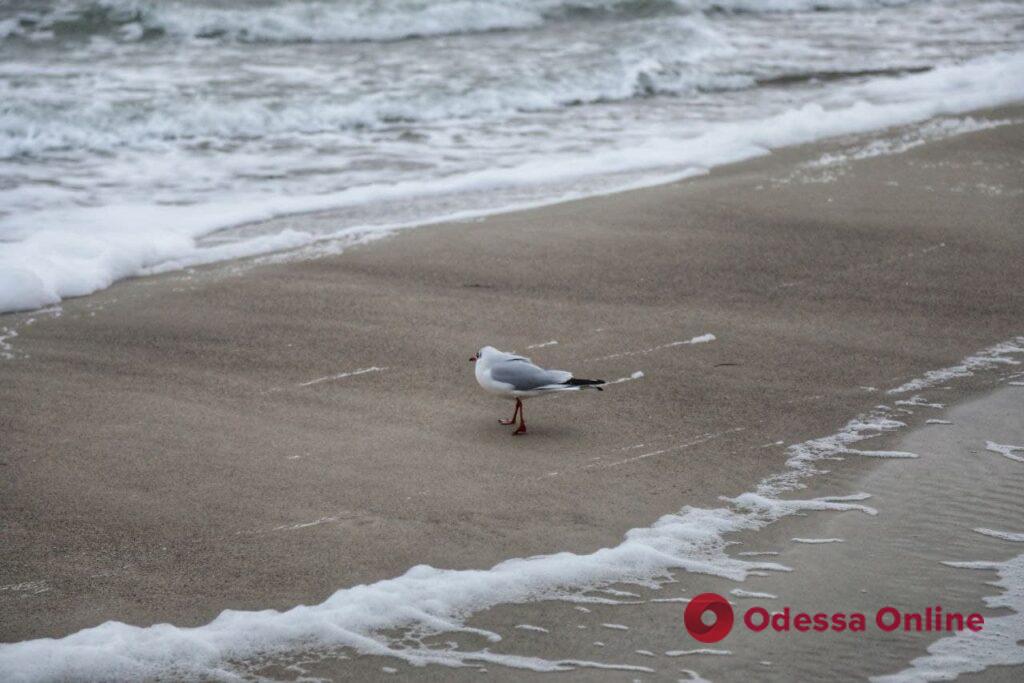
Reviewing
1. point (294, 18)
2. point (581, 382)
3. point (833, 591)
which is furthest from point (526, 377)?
point (294, 18)

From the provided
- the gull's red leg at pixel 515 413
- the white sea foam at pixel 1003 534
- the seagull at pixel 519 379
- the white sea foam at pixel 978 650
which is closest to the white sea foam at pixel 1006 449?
the white sea foam at pixel 1003 534

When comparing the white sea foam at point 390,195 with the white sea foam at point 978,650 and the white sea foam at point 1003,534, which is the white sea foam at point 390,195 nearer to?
the white sea foam at point 1003,534

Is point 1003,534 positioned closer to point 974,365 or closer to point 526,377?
point 974,365

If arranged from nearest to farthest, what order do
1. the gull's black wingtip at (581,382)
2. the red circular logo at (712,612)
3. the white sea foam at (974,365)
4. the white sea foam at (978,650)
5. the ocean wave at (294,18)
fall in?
the white sea foam at (978,650), the red circular logo at (712,612), the gull's black wingtip at (581,382), the white sea foam at (974,365), the ocean wave at (294,18)

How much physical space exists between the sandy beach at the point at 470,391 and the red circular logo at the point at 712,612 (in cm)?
6

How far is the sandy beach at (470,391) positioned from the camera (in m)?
3.53

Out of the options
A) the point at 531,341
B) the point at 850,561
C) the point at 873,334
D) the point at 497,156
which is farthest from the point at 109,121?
the point at 850,561

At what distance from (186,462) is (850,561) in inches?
91.5

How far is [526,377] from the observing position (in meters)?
4.33

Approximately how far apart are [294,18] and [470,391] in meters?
11.9

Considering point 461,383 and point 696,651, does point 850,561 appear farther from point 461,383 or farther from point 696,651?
point 461,383

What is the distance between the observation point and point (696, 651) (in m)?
3.06

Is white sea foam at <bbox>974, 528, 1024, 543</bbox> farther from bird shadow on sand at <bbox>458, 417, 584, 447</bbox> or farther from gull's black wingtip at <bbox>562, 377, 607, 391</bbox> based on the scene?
bird shadow on sand at <bbox>458, 417, 584, 447</bbox>

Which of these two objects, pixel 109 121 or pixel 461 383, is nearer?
pixel 461 383
